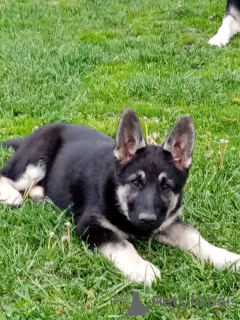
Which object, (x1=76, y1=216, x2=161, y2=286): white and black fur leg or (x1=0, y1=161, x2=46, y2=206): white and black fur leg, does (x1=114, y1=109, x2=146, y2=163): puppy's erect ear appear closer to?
(x1=76, y1=216, x2=161, y2=286): white and black fur leg

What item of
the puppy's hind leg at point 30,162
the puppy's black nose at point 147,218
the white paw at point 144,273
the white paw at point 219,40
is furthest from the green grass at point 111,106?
the puppy's black nose at point 147,218

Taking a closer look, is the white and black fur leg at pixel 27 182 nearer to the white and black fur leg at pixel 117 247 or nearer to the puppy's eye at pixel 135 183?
the white and black fur leg at pixel 117 247

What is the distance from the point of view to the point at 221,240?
362 cm

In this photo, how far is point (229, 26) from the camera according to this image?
862cm

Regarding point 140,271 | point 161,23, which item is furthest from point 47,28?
point 140,271

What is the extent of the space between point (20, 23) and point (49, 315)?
23.6 feet

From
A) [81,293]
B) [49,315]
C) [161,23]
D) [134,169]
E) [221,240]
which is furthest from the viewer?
[161,23]

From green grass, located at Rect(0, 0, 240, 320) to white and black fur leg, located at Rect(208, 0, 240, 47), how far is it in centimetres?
20

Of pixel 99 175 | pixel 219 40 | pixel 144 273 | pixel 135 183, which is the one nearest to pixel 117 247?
pixel 144 273

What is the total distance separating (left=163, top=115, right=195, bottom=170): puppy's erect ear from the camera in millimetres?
3412

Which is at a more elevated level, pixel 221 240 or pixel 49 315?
pixel 49 315

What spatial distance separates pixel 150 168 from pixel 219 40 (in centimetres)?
556

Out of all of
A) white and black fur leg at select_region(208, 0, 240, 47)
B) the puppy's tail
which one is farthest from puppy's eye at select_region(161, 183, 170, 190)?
white and black fur leg at select_region(208, 0, 240, 47)

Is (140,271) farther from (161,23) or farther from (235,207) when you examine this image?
(161,23)
